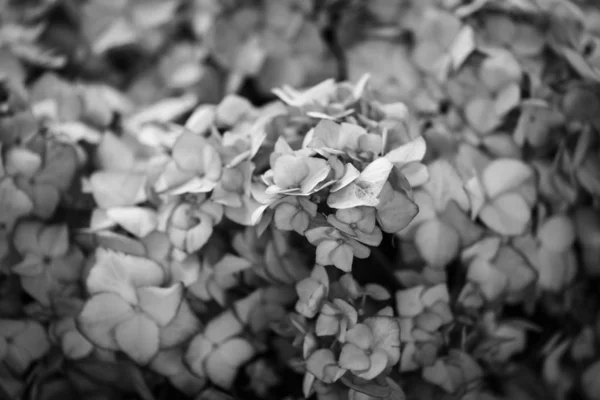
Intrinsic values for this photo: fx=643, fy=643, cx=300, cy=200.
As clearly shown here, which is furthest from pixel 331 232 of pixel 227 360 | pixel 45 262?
pixel 45 262

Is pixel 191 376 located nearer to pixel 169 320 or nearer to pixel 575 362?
pixel 169 320

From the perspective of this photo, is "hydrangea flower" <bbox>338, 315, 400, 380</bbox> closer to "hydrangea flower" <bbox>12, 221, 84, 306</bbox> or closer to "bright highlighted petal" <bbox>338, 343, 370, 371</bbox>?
"bright highlighted petal" <bbox>338, 343, 370, 371</bbox>

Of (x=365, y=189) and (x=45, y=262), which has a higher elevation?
(x=365, y=189)

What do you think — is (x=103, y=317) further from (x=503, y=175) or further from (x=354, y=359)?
(x=503, y=175)

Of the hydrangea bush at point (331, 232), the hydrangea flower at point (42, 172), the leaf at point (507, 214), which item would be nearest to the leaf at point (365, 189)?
the hydrangea bush at point (331, 232)

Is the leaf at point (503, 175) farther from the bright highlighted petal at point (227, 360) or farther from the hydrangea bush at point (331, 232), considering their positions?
the bright highlighted petal at point (227, 360)

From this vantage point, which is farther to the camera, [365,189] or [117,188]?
[117,188]

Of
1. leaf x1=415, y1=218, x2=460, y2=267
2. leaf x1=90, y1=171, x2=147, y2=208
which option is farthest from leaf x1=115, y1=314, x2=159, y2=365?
leaf x1=415, y1=218, x2=460, y2=267

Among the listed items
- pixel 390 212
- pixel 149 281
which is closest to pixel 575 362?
pixel 390 212
